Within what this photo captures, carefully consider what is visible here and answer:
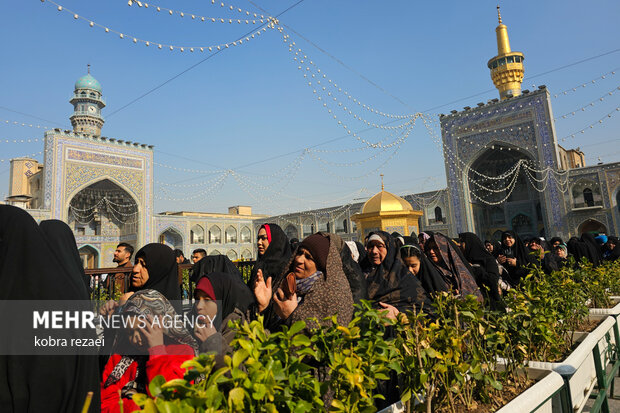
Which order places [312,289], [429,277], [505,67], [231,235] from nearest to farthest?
[312,289] → [429,277] → [505,67] → [231,235]

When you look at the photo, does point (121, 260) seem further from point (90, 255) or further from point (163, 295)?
point (90, 255)

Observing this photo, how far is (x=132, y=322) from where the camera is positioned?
1.58m

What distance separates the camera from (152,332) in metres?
1.53

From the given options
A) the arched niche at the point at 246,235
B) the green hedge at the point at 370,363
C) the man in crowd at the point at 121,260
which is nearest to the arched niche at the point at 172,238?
the arched niche at the point at 246,235

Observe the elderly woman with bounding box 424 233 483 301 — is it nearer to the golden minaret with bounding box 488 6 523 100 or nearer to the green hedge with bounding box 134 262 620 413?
the green hedge with bounding box 134 262 620 413

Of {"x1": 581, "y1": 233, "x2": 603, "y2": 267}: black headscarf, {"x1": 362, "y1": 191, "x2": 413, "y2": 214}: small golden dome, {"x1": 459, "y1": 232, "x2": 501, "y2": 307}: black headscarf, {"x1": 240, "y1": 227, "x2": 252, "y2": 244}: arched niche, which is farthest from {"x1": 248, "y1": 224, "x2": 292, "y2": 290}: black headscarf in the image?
{"x1": 240, "y1": 227, "x2": 252, "y2": 244}: arched niche

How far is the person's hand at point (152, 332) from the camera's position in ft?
4.99

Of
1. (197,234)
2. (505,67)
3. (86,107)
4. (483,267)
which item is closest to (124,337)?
(483,267)

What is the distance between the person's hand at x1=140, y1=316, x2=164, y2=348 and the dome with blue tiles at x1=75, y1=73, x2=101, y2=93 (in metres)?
24.5

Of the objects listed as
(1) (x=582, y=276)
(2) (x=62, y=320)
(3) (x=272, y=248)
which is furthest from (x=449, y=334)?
(1) (x=582, y=276)

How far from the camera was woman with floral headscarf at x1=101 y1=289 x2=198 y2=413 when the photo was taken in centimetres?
148

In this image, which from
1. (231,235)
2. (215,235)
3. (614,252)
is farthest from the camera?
(231,235)

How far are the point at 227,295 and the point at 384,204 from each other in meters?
8.18

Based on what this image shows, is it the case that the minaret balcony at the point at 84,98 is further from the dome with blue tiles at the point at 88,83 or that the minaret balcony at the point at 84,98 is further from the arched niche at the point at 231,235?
the arched niche at the point at 231,235
